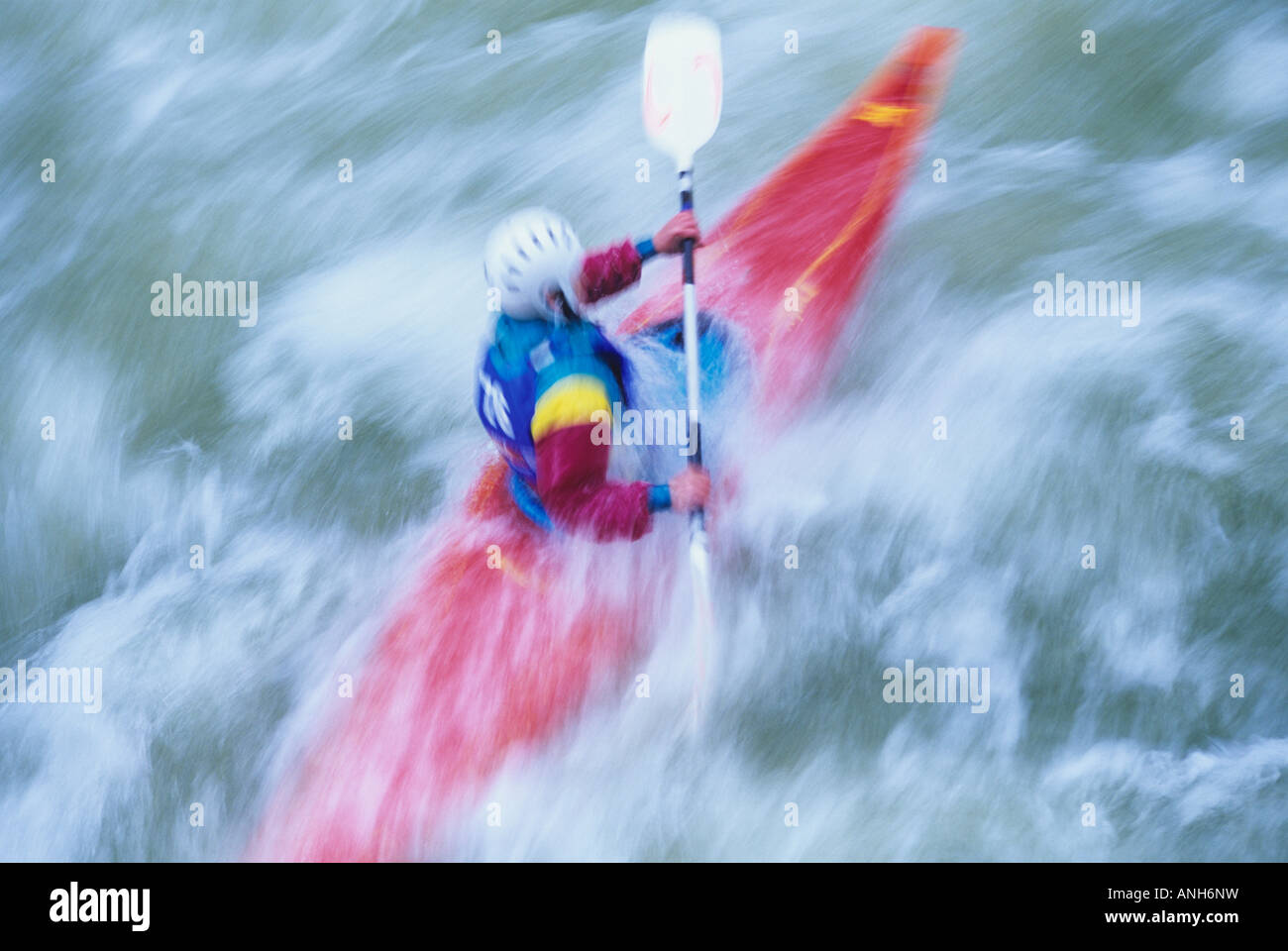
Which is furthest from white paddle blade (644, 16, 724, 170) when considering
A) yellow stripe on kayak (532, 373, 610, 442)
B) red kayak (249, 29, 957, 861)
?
yellow stripe on kayak (532, 373, 610, 442)

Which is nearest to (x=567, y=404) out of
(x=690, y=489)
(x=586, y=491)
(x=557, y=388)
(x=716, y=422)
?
(x=557, y=388)

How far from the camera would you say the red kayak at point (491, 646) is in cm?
220

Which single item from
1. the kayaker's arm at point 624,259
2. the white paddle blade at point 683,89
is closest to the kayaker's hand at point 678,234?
the kayaker's arm at point 624,259

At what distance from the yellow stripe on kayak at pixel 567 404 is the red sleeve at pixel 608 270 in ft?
0.72

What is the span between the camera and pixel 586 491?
2.01m

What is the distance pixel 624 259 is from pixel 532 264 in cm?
21

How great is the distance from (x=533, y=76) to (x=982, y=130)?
0.91 metres

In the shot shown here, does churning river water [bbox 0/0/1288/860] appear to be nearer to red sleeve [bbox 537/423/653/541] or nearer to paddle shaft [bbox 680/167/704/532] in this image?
paddle shaft [bbox 680/167/704/532]

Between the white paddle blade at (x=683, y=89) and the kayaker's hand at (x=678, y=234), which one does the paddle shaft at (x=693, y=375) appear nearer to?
the kayaker's hand at (x=678, y=234)

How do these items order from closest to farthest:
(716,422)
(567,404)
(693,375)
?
(567,404) → (693,375) → (716,422)

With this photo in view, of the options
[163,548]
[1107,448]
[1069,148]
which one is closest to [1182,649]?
[1107,448]

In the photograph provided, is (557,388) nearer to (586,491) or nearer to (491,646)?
(586,491)

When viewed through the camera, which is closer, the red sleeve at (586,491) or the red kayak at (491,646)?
the red sleeve at (586,491)
